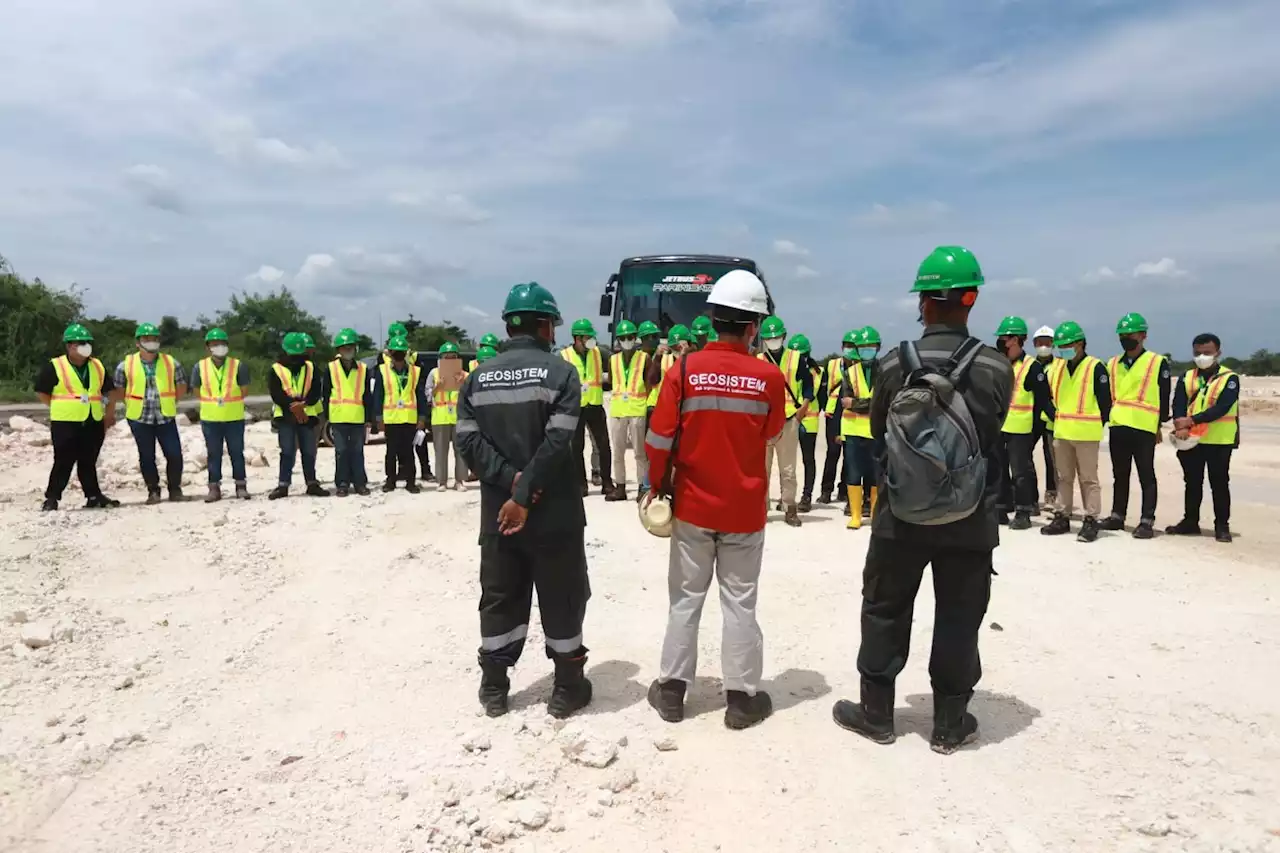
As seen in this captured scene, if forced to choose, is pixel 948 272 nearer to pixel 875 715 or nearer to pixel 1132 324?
pixel 875 715

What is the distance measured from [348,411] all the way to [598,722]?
7315 millimetres

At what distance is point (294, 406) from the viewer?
993 centimetres

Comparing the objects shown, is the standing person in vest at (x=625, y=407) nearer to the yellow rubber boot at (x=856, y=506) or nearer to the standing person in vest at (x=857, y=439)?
the standing person in vest at (x=857, y=439)

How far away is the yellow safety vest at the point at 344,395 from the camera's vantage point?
33.3ft

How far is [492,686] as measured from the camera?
4.05 m

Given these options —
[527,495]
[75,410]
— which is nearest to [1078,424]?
[527,495]

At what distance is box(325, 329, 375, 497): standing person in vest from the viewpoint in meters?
10.2

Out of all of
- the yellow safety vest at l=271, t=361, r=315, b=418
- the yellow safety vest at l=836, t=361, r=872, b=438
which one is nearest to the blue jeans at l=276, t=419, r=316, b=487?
the yellow safety vest at l=271, t=361, r=315, b=418

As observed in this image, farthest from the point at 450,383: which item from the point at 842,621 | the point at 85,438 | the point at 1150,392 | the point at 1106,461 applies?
the point at 1106,461

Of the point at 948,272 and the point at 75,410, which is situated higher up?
the point at 948,272

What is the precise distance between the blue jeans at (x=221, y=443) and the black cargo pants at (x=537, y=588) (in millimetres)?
7239

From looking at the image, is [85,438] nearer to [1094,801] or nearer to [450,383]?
[450,383]

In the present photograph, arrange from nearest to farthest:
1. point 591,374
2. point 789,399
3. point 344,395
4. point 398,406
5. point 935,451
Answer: point 935,451 < point 789,399 < point 591,374 < point 344,395 < point 398,406

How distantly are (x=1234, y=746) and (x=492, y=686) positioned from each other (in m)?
3.42
